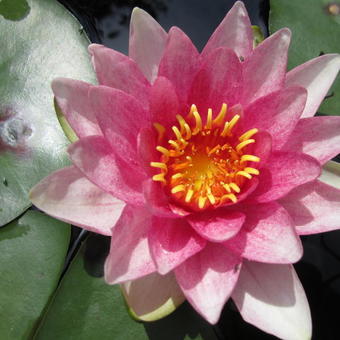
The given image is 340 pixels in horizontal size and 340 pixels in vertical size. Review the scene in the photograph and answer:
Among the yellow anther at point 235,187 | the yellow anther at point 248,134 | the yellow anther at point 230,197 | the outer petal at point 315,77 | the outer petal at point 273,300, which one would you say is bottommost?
the outer petal at point 273,300

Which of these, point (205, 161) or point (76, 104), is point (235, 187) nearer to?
point (205, 161)

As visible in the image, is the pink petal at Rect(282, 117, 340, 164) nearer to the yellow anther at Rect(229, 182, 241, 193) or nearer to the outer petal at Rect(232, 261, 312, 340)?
the yellow anther at Rect(229, 182, 241, 193)

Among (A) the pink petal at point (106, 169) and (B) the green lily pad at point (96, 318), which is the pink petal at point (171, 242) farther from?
(B) the green lily pad at point (96, 318)

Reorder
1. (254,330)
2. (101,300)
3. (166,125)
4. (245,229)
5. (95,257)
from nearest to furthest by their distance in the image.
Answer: (245,229) < (166,125) < (101,300) < (95,257) < (254,330)

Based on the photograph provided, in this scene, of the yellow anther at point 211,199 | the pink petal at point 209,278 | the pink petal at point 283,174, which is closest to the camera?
the pink petal at point 209,278

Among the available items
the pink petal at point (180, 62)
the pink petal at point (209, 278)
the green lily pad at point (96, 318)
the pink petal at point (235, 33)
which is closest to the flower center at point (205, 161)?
the pink petal at point (180, 62)

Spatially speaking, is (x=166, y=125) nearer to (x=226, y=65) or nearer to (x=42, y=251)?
(x=226, y=65)

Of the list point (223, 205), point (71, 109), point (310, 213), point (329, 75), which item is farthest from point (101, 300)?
point (329, 75)

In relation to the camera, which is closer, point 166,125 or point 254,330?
point 166,125
